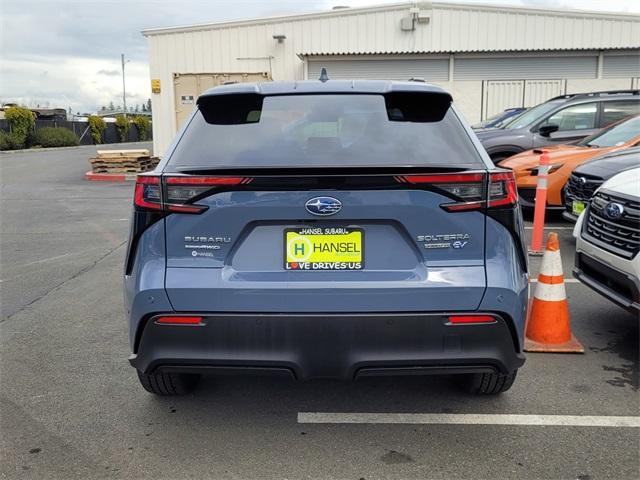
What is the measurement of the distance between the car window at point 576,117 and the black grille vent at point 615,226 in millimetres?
6656

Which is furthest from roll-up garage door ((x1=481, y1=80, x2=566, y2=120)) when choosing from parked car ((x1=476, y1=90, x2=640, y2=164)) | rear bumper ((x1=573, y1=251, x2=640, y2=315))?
rear bumper ((x1=573, y1=251, x2=640, y2=315))

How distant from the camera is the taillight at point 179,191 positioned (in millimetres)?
2682

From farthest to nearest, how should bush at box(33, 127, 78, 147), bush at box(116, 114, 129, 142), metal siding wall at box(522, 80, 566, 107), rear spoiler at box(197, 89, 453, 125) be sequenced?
bush at box(116, 114, 129, 142) → bush at box(33, 127, 78, 147) → metal siding wall at box(522, 80, 566, 107) → rear spoiler at box(197, 89, 453, 125)

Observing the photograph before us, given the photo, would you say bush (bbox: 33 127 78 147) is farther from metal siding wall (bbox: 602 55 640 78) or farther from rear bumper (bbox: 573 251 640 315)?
rear bumper (bbox: 573 251 640 315)

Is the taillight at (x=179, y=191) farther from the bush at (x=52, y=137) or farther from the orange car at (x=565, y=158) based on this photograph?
the bush at (x=52, y=137)

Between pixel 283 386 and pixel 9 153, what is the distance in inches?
1197

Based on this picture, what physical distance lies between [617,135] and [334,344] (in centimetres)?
754

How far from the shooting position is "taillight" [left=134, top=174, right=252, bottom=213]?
2.68 metres

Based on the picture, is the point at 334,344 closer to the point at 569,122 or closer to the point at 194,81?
the point at 569,122

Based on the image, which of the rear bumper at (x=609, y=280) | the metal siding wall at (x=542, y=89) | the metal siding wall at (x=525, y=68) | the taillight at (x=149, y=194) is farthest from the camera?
the metal siding wall at (x=525, y=68)

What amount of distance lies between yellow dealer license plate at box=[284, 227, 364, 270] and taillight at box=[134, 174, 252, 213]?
37 cm

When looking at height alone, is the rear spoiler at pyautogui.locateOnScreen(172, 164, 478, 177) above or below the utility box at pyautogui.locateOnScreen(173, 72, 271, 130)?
below

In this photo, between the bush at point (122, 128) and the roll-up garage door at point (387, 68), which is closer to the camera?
the roll-up garage door at point (387, 68)

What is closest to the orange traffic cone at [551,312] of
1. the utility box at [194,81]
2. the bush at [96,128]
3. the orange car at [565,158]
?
the orange car at [565,158]
